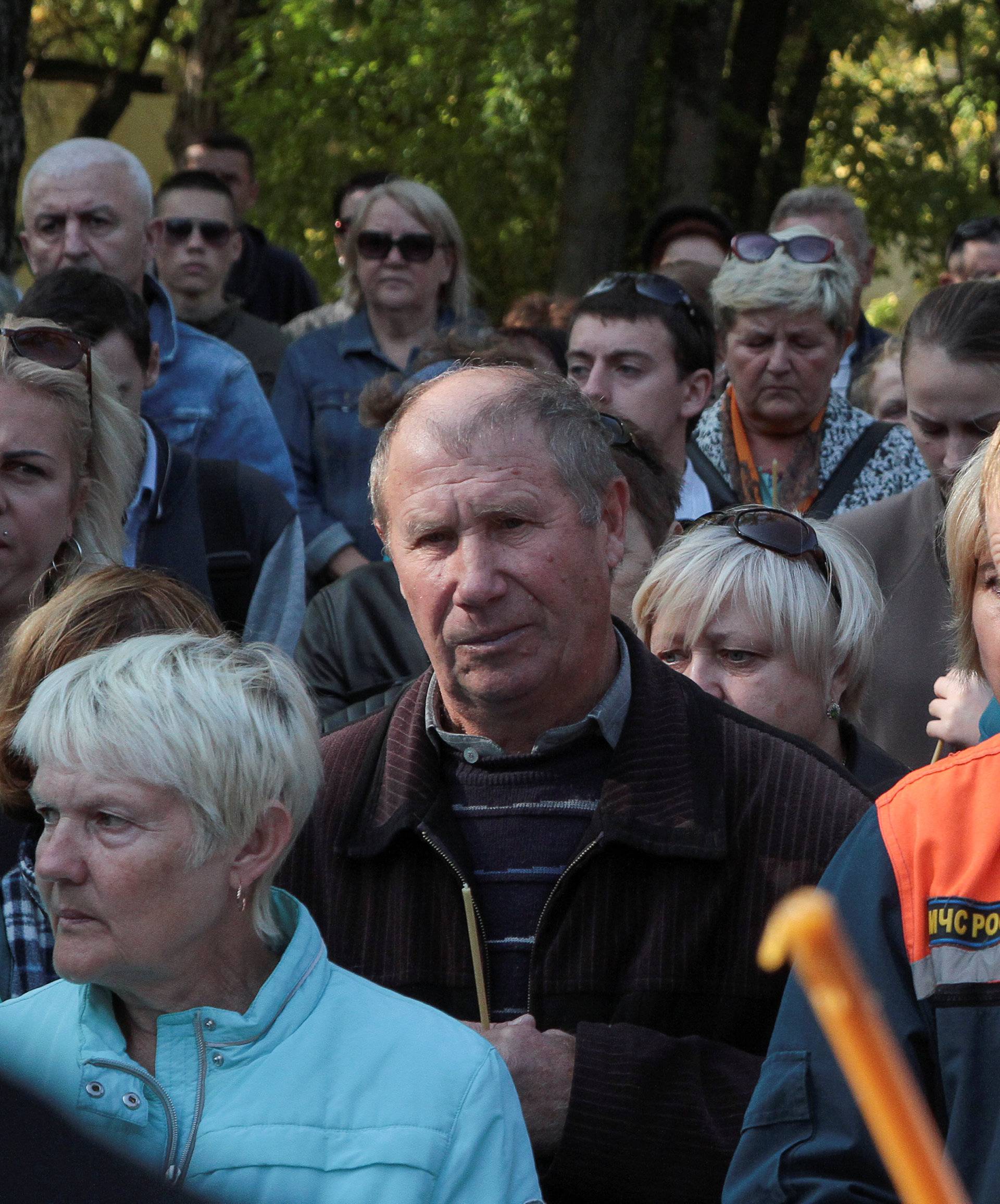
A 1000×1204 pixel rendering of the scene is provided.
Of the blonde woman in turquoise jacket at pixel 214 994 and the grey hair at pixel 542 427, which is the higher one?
the grey hair at pixel 542 427

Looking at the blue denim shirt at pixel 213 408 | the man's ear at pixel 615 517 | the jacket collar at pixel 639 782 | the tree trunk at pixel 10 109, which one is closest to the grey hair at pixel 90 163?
the blue denim shirt at pixel 213 408

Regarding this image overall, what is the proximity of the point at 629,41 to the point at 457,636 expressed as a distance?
8.05m

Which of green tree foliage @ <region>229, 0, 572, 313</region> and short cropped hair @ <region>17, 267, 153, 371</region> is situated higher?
green tree foliage @ <region>229, 0, 572, 313</region>

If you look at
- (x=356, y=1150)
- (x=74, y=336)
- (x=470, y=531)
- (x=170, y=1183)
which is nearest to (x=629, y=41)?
(x=74, y=336)

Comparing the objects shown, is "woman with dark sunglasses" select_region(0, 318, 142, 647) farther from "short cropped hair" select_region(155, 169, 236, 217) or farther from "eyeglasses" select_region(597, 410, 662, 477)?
"short cropped hair" select_region(155, 169, 236, 217)

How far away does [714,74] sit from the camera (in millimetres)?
10961

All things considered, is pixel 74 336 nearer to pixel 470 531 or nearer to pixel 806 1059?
pixel 470 531

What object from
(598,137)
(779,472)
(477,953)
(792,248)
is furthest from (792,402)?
(598,137)

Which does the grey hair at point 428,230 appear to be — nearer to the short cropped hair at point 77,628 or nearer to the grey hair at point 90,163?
the grey hair at point 90,163

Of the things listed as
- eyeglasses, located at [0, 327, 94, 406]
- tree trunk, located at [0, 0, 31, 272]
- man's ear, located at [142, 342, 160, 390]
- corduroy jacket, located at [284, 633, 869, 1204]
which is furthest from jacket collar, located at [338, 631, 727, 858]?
tree trunk, located at [0, 0, 31, 272]

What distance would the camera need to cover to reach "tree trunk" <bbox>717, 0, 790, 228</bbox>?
12117 millimetres

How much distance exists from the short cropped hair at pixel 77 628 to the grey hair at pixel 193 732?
0.15m

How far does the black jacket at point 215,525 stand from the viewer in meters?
4.23

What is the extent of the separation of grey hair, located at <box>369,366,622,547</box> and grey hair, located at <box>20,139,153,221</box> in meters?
2.91
